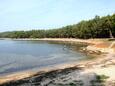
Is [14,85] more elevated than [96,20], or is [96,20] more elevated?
[96,20]

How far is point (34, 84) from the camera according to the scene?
27641 mm

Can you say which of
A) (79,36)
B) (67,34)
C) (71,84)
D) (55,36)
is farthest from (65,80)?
(55,36)

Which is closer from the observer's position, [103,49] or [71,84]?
[71,84]

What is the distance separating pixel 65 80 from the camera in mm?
28328

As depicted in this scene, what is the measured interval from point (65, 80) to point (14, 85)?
6.14m

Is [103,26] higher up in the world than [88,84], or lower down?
higher up

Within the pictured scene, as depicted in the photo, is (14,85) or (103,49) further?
(103,49)

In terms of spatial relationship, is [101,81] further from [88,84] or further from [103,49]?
[103,49]

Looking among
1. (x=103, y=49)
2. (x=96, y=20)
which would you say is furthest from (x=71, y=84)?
(x=96, y=20)

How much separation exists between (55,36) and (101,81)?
168 m

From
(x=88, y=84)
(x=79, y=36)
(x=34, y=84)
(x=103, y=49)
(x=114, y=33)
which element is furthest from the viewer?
(x=79, y=36)

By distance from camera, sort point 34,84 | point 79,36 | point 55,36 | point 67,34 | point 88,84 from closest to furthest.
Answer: point 88,84
point 34,84
point 79,36
point 67,34
point 55,36

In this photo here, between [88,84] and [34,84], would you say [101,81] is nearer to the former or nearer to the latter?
[88,84]

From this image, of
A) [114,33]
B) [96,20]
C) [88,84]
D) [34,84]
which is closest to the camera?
[88,84]
